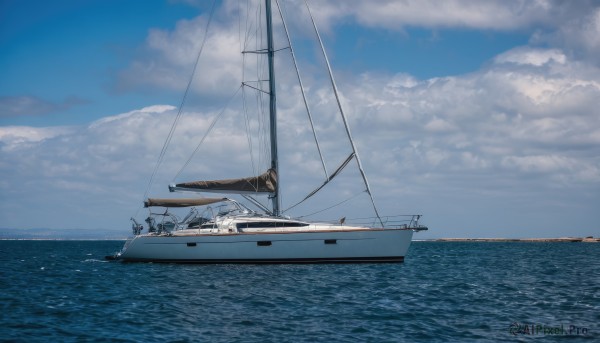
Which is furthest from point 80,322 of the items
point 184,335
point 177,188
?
point 177,188

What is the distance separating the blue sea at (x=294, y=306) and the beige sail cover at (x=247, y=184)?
4.70 meters

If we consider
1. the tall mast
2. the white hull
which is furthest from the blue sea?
the tall mast

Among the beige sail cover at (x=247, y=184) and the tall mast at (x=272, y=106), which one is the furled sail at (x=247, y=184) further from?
the tall mast at (x=272, y=106)

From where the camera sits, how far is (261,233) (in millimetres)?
32750

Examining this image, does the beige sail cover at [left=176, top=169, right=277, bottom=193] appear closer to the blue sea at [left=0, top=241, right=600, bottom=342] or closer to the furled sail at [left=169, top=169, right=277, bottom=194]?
the furled sail at [left=169, top=169, right=277, bottom=194]

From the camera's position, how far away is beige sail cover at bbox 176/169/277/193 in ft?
115

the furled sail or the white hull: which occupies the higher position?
the furled sail

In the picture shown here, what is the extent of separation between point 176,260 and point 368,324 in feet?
64.1

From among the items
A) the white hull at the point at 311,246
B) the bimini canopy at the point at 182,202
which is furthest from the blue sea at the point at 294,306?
the bimini canopy at the point at 182,202

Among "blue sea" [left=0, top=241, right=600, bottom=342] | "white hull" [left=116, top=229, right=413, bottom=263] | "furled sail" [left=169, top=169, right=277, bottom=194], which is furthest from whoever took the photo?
"furled sail" [left=169, top=169, right=277, bottom=194]

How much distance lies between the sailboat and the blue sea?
0.94 m

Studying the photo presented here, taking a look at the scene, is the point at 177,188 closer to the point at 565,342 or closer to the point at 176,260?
the point at 176,260

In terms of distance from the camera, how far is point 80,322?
18.1m

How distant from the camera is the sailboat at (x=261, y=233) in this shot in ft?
106
